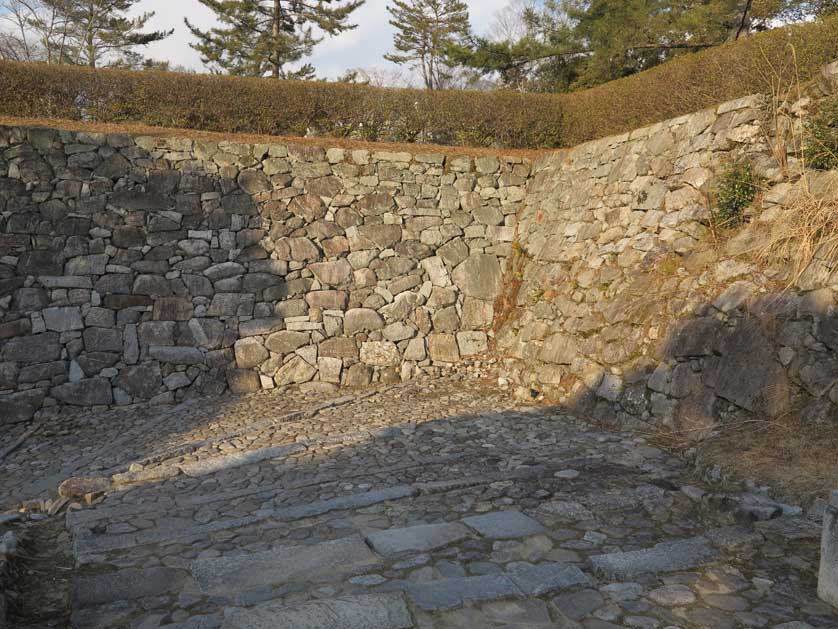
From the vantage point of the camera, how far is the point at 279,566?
10.3ft

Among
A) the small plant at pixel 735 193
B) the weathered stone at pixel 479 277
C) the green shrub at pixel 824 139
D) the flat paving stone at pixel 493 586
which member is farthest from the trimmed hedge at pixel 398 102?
the flat paving stone at pixel 493 586

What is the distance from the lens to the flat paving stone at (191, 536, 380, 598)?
297 centimetres

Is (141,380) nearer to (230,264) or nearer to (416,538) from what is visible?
(230,264)

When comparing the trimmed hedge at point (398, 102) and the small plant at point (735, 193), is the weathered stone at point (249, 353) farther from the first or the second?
the small plant at point (735, 193)

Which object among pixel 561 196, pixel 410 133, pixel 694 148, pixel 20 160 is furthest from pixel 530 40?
pixel 20 160

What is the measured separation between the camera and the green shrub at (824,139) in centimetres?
527

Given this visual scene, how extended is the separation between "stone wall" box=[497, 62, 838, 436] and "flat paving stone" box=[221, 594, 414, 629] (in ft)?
10.6

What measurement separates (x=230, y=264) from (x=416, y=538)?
5.36 meters

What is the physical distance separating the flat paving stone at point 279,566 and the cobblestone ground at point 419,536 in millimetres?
10

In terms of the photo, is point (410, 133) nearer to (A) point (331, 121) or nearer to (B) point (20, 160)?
(A) point (331, 121)

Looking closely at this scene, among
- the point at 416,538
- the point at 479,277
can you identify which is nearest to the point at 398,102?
the point at 479,277

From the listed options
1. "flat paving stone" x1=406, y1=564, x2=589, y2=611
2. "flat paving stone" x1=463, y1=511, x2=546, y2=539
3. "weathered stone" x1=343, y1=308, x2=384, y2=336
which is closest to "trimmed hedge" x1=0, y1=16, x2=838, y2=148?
"weathered stone" x1=343, y1=308, x2=384, y2=336

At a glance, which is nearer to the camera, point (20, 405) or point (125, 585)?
point (125, 585)

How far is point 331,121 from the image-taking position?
9359mm
